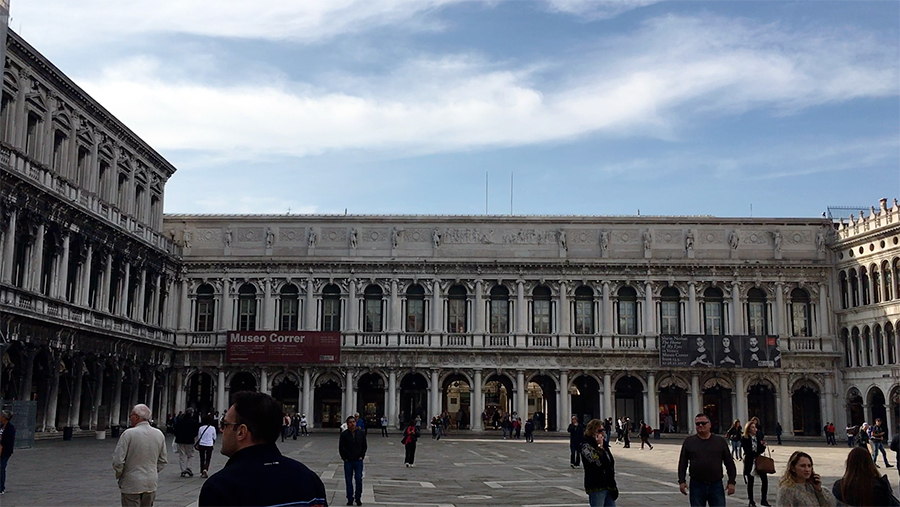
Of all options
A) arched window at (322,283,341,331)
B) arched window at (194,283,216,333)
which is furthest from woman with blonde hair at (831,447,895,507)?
arched window at (194,283,216,333)

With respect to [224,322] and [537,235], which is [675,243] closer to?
[537,235]

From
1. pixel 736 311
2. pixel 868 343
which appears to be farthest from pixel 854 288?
pixel 736 311

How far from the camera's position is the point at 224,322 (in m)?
53.8

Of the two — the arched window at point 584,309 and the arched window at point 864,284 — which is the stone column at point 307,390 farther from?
the arched window at point 864,284

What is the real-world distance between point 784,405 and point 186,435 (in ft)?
135

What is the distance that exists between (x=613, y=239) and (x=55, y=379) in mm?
31550

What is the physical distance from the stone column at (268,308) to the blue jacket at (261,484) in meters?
49.3

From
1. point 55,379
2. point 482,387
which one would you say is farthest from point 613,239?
point 55,379

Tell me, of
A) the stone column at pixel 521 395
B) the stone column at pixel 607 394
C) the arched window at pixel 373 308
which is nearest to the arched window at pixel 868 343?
the stone column at pixel 607 394

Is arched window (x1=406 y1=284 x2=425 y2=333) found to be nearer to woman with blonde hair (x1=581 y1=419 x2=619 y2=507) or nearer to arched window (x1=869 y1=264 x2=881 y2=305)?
arched window (x1=869 y1=264 x2=881 y2=305)

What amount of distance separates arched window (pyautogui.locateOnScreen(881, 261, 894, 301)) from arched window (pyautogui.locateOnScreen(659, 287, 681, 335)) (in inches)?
433

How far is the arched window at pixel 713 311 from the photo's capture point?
176 feet

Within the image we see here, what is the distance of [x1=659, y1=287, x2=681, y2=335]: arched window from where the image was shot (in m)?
53.6

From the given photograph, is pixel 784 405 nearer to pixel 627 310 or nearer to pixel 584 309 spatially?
pixel 627 310
